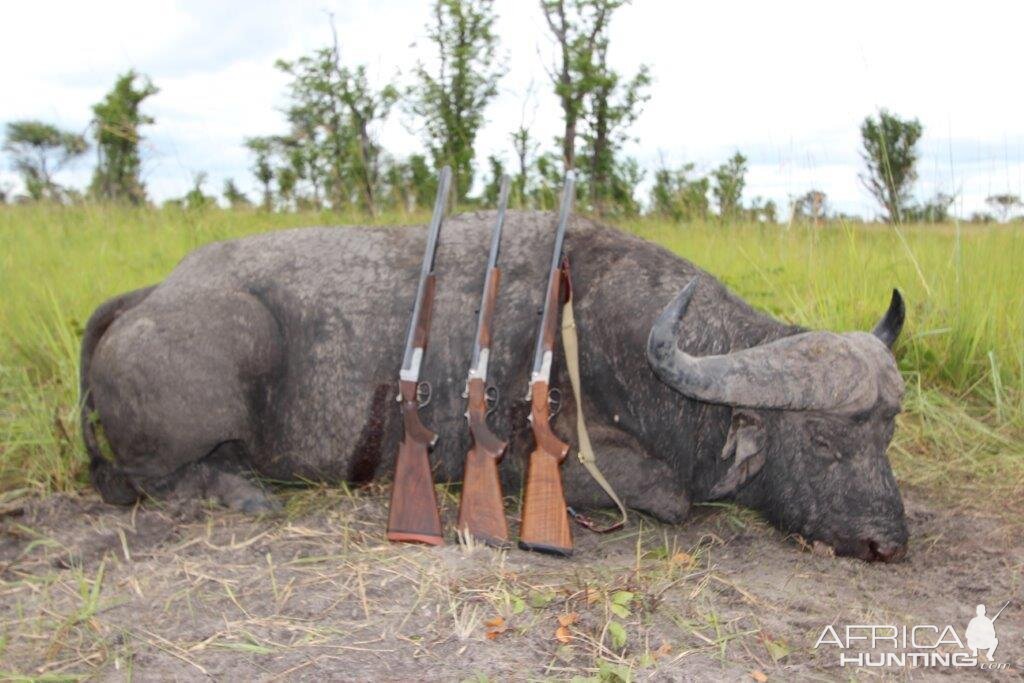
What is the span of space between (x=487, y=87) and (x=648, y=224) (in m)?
2.90

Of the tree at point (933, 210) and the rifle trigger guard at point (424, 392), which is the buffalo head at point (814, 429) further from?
the tree at point (933, 210)

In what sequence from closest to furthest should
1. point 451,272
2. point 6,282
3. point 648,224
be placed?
point 451,272
point 6,282
point 648,224

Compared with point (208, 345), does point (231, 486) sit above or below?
below

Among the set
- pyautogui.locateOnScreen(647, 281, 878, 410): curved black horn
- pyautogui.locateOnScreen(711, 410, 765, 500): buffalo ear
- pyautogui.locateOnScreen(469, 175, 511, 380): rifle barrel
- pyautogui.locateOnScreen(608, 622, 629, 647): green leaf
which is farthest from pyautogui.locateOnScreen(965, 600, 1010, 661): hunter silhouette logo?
pyautogui.locateOnScreen(469, 175, 511, 380): rifle barrel

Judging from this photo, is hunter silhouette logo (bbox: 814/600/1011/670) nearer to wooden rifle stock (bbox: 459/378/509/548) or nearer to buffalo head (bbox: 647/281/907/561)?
buffalo head (bbox: 647/281/907/561)

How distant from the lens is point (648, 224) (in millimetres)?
11578

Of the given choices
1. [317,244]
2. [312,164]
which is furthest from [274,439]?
[312,164]

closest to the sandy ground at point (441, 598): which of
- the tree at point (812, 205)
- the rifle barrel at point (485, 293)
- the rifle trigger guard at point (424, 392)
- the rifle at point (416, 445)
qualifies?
the rifle at point (416, 445)

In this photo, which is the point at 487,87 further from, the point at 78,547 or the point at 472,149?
the point at 78,547

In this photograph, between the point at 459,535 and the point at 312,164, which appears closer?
the point at 459,535

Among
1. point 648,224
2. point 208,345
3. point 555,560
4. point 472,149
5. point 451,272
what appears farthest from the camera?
point 472,149

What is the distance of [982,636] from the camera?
3529 mm

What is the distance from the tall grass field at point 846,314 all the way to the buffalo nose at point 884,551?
1120mm

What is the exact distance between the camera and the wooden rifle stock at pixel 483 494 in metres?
4.16
